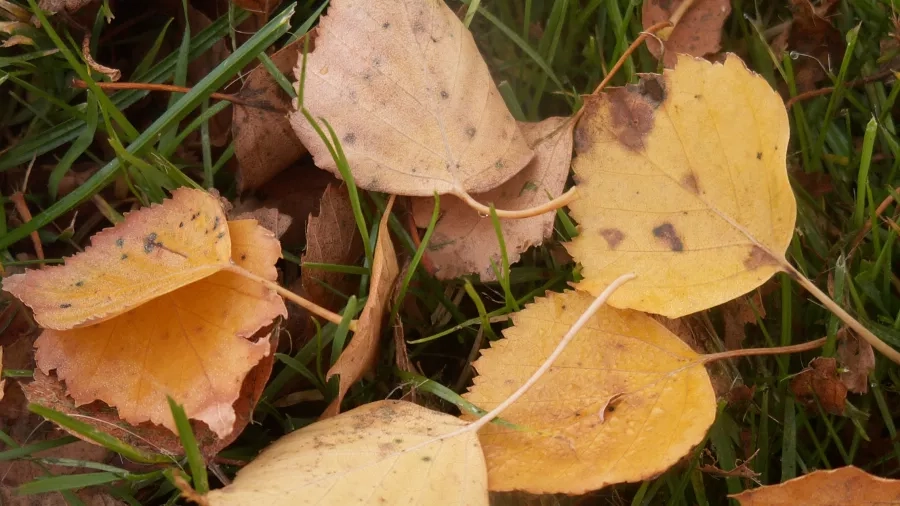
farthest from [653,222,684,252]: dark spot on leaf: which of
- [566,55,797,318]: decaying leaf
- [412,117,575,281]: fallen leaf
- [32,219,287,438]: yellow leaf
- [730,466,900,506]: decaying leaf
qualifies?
[32,219,287,438]: yellow leaf

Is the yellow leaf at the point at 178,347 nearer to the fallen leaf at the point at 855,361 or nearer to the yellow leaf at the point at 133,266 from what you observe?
the yellow leaf at the point at 133,266

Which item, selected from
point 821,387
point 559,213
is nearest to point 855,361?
point 821,387

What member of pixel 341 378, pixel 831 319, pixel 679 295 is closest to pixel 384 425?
pixel 341 378

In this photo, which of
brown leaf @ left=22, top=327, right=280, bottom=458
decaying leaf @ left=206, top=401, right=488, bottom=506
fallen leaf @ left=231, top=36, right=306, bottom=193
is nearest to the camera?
decaying leaf @ left=206, top=401, right=488, bottom=506

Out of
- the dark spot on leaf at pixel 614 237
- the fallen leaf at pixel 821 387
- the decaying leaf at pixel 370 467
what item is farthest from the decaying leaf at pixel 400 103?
the fallen leaf at pixel 821 387

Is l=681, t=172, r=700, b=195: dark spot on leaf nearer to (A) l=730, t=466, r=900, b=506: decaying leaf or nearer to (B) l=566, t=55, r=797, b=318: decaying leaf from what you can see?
(B) l=566, t=55, r=797, b=318: decaying leaf

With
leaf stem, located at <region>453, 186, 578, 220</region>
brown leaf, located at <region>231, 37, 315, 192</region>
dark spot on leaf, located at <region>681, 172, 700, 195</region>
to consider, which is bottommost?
leaf stem, located at <region>453, 186, 578, 220</region>
